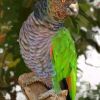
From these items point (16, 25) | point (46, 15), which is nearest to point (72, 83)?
point (46, 15)

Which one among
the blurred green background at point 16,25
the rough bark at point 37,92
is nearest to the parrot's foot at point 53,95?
the rough bark at point 37,92

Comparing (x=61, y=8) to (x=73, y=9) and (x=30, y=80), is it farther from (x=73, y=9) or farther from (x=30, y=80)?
(x=30, y=80)

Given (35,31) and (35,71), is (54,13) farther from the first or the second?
(35,71)

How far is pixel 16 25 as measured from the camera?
1.84 metres

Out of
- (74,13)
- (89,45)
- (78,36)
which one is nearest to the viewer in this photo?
(74,13)

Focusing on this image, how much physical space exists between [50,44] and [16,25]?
1.71 feet

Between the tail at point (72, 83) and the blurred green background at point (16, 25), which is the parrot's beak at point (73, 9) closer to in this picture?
the tail at point (72, 83)

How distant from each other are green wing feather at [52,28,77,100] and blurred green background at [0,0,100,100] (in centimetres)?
41

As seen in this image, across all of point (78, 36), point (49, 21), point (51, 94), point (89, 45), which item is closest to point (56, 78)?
point (51, 94)

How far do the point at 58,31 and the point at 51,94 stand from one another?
0.55 ft

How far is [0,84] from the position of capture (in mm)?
2016

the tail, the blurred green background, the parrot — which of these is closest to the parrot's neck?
the parrot

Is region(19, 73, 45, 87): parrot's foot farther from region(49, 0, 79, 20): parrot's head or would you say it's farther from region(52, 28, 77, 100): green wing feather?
region(49, 0, 79, 20): parrot's head

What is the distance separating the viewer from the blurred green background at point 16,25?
1.82m
